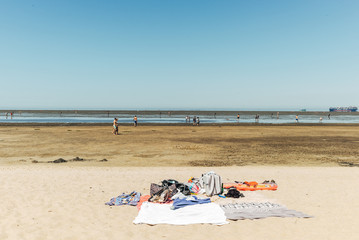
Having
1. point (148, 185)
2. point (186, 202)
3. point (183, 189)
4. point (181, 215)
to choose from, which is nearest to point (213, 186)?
point (183, 189)

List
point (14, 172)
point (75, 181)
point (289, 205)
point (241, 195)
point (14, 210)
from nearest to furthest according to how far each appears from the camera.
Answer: point (14, 210)
point (289, 205)
point (241, 195)
point (75, 181)
point (14, 172)

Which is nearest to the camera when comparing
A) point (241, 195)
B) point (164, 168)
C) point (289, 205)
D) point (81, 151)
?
point (289, 205)

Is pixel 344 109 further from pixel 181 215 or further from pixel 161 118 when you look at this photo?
pixel 181 215

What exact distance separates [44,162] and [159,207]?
11293 millimetres

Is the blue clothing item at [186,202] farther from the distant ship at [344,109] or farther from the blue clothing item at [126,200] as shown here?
the distant ship at [344,109]

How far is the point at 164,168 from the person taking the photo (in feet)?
48.3

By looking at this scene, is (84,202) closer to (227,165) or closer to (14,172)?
(14,172)

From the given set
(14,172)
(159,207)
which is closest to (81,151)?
(14,172)

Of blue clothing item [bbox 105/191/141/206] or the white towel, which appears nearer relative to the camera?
the white towel

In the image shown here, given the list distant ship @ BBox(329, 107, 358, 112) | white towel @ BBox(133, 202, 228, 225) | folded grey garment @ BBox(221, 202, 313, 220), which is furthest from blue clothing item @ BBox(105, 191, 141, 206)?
distant ship @ BBox(329, 107, 358, 112)

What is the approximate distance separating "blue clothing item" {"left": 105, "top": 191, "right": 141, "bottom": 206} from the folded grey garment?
9.81 ft

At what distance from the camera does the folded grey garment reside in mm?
7691

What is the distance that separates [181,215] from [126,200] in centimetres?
226

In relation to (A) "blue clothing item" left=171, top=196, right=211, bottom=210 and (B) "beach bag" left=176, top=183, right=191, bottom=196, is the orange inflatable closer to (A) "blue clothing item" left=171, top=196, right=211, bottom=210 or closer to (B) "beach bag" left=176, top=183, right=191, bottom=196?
(B) "beach bag" left=176, top=183, right=191, bottom=196
